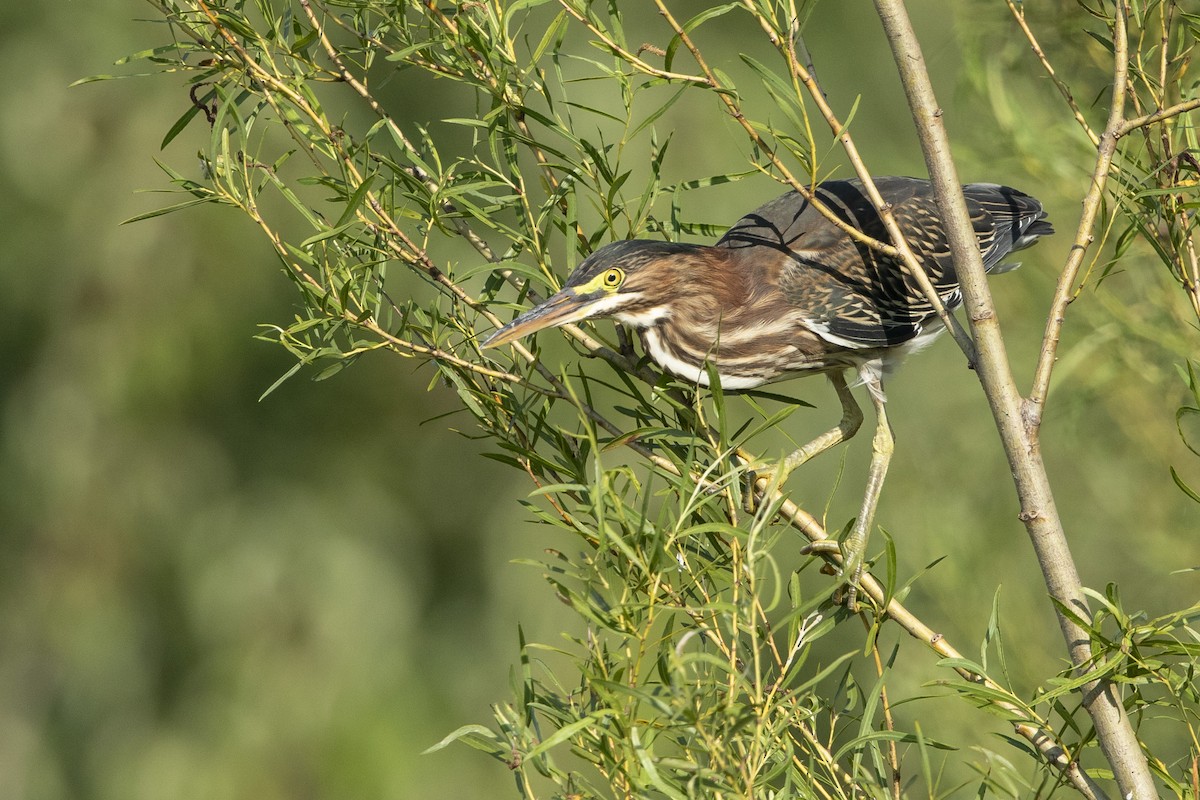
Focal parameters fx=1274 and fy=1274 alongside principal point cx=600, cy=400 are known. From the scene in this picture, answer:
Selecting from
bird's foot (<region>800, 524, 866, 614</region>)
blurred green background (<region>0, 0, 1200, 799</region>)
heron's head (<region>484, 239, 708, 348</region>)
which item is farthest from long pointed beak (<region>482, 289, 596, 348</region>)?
blurred green background (<region>0, 0, 1200, 799</region>)

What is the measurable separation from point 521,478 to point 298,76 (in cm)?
522

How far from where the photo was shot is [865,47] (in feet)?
27.5

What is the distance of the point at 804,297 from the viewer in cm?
289

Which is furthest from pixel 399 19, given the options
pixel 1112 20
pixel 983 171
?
pixel 983 171

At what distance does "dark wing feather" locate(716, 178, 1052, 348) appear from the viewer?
2912mm

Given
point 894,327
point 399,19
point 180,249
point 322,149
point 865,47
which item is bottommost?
Result: point 180,249

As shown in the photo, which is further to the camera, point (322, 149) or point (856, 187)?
point (856, 187)

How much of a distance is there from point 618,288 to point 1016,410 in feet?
3.57

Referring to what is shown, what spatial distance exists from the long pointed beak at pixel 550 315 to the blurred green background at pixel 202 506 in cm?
363

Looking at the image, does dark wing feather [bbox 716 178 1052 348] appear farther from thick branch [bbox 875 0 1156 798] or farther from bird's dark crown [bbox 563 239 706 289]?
thick branch [bbox 875 0 1156 798]

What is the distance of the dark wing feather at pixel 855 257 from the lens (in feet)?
9.55

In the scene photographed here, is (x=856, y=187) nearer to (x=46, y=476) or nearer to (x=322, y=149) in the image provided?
(x=322, y=149)

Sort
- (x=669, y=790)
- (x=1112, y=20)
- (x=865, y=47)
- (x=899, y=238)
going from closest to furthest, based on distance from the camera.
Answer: (x=669, y=790)
(x=899, y=238)
(x=1112, y=20)
(x=865, y=47)

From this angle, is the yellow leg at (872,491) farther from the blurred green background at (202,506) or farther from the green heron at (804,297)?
the blurred green background at (202,506)
